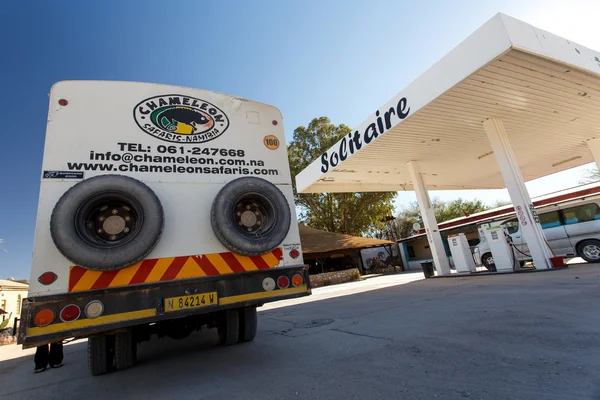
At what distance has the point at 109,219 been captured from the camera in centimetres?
302

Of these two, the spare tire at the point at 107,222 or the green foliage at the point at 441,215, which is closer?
the spare tire at the point at 107,222

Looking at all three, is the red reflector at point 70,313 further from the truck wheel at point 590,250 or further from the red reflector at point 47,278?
the truck wheel at point 590,250

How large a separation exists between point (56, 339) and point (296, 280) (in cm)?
221

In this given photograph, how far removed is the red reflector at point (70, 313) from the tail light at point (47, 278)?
277 mm

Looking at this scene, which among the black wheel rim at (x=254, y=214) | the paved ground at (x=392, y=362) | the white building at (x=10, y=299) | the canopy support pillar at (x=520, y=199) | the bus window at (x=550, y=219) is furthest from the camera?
the white building at (x=10, y=299)

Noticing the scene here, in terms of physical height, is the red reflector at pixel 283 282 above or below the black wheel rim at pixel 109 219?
below

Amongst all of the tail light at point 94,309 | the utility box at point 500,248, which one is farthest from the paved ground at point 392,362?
the utility box at point 500,248

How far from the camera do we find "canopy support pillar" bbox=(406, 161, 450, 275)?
12613 mm

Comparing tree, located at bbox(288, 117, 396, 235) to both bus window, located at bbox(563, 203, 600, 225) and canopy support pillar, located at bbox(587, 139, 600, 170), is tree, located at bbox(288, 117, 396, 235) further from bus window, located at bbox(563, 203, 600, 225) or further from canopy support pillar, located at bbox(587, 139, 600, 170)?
bus window, located at bbox(563, 203, 600, 225)

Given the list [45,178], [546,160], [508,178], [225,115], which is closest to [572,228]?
[508,178]

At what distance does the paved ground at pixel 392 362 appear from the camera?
7.38 feet

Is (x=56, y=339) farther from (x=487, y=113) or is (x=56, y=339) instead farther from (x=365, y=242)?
(x=365, y=242)

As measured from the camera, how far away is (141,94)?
3.43 m

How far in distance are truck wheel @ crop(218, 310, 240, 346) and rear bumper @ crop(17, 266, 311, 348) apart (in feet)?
4.02
